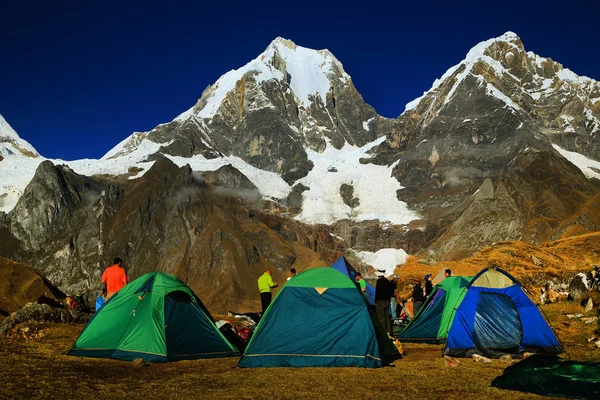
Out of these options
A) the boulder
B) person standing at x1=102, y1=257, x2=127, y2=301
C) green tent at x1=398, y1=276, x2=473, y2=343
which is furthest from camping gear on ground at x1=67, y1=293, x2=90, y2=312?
the boulder

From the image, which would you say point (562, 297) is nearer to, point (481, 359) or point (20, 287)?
point (481, 359)

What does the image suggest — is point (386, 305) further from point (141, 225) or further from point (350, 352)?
point (141, 225)

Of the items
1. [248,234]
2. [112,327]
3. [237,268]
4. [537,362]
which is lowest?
[537,362]

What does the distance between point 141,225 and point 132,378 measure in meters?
170

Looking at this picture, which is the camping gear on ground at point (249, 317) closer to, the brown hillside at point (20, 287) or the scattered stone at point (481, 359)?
the scattered stone at point (481, 359)

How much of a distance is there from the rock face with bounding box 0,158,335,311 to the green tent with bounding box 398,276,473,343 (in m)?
123

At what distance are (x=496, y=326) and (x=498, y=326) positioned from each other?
0.24ft

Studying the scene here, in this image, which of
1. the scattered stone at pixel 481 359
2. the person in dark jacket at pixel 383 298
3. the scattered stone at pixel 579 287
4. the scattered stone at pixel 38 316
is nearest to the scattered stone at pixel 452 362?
the scattered stone at pixel 481 359

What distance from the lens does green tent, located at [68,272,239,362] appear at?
52.9 feet

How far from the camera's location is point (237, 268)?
14475 cm

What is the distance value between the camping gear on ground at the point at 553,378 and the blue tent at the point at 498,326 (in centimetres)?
444

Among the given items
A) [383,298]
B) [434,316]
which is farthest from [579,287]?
[383,298]

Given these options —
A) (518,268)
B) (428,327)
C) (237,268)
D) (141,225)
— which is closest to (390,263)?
(237,268)

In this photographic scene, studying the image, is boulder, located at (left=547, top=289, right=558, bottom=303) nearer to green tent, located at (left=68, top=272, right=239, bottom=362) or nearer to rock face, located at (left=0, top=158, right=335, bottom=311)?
green tent, located at (left=68, top=272, right=239, bottom=362)
